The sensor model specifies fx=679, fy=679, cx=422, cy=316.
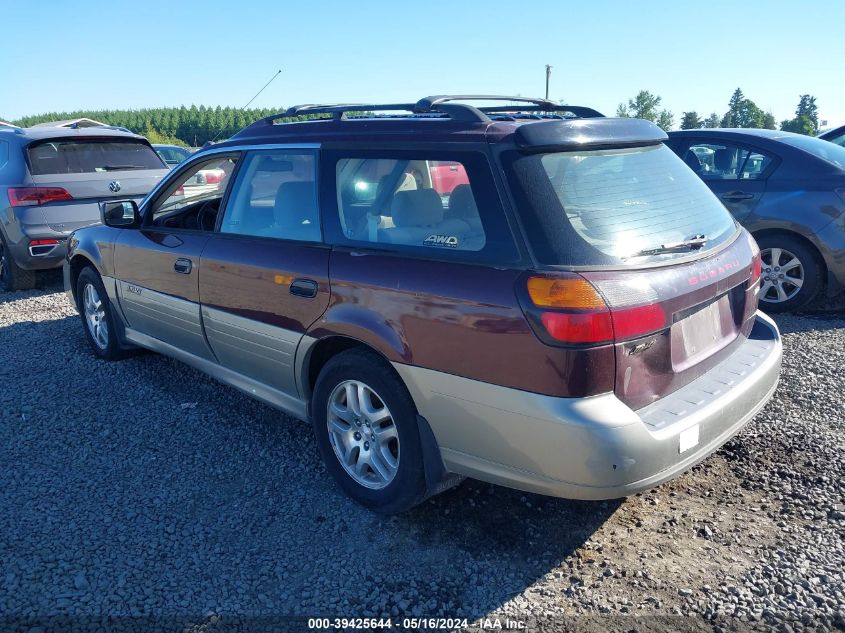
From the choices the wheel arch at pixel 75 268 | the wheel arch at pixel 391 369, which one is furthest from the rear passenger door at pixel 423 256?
the wheel arch at pixel 75 268

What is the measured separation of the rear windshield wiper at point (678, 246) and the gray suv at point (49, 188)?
687 cm

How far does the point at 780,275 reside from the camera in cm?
610

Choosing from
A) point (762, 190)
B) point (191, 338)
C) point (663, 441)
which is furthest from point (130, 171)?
point (663, 441)

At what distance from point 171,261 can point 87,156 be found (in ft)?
15.3

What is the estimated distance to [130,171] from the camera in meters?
8.19

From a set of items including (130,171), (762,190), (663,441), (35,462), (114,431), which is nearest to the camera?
(663,441)

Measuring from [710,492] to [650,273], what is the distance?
4.44 ft

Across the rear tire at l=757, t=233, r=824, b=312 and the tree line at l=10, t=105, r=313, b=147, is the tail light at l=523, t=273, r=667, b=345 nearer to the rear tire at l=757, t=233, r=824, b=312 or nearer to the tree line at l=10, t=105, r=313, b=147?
the rear tire at l=757, t=233, r=824, b=312

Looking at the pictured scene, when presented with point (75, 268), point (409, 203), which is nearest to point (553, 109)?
point (409, 203)

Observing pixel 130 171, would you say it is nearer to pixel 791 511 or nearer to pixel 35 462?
pixel 35 462

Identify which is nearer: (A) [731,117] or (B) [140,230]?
(B) [140,230]

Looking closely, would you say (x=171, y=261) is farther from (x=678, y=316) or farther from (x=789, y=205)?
(x=789, y=205)

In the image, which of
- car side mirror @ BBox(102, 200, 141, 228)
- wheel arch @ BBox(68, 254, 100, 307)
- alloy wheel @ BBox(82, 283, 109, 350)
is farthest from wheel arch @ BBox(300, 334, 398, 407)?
wheel arch @ BBox(68, 254, 100, 307)

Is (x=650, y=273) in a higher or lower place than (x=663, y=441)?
higher
